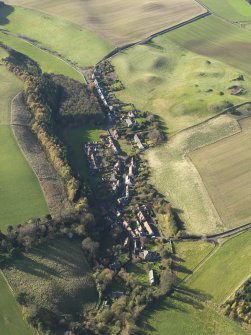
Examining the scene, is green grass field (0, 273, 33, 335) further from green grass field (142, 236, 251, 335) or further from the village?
green grass field (142, 236, 251, 335)

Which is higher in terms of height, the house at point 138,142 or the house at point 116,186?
the house at point 138,142

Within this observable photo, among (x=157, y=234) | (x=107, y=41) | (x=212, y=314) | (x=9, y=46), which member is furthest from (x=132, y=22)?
(x=212, y=314)

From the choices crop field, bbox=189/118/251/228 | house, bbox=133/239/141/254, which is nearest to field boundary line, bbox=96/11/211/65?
crop field, bbox=189/118/251/228

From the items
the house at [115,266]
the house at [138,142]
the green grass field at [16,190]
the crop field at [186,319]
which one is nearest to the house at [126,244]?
the house at [115,266]

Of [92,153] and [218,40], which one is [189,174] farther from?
[218,40]

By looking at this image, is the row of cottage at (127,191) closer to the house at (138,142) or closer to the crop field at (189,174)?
the house at (138,142)

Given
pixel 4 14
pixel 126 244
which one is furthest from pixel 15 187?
pixel 4 14
